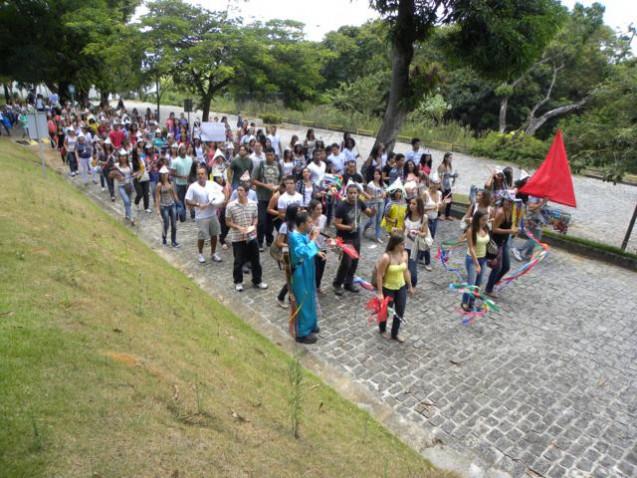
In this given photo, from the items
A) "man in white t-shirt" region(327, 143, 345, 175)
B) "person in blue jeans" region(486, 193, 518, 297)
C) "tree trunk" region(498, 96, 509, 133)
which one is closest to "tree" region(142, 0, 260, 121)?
"man in white t-shirt" region(327, 143, 345, 175)

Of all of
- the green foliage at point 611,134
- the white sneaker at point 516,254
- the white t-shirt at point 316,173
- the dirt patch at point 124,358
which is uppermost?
the green foliage at point 611,134

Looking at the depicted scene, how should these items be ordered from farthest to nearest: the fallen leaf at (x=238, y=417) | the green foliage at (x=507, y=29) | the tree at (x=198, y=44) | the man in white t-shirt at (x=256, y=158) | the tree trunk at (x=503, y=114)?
the tree trunk at (x=503, y=114)
the tree at (x=198, y=44)
the green foliage at (x=507, y=29)
the man in white t-shirt at (x=256, y=158)
the fallen leaf at (x=238, y=417)

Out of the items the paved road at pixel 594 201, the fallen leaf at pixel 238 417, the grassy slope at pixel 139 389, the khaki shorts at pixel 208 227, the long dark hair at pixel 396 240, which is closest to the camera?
the grassy slope at pixel 139 389

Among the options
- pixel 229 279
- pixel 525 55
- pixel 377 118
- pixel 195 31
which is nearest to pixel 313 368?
pixel 229 279

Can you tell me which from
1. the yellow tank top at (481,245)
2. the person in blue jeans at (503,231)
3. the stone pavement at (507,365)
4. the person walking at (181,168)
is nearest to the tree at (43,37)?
the person walking at (181,168)

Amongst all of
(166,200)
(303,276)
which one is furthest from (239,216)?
(166,200)

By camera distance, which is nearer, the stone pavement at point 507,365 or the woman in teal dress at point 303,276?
the stone pavement at point 507,365

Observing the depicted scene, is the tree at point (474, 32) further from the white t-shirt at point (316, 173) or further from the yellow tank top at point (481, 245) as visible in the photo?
the yellow tank top at point (481, 245)

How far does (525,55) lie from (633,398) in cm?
907

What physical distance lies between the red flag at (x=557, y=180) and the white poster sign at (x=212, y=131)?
34.0ft

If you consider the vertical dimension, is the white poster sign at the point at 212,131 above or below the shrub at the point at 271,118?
above

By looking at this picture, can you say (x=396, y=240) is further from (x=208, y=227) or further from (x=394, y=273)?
(x=208, y=227)

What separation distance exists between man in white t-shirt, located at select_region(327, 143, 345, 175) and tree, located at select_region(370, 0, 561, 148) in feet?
10.5

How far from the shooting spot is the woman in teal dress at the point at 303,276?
5.90 m
